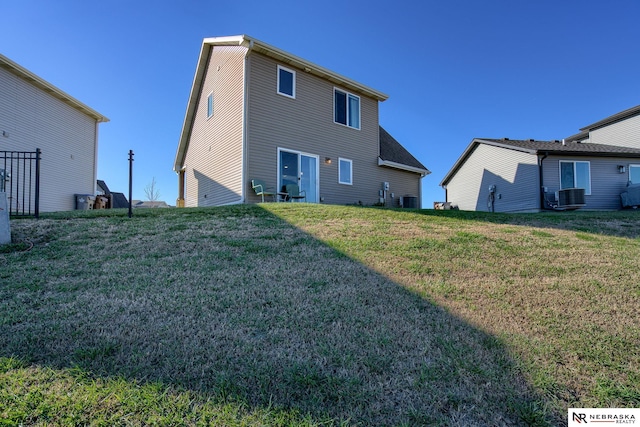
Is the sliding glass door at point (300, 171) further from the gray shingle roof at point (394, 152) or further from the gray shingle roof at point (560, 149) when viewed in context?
the gray shingle roof at point (560, 149)

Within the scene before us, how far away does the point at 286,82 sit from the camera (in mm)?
10672

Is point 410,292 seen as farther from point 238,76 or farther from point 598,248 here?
point 238,76

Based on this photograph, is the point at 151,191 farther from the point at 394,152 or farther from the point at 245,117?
the point at 245,117

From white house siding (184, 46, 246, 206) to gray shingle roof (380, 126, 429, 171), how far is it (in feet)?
19.4

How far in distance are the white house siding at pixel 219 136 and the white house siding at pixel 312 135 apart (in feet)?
1.56

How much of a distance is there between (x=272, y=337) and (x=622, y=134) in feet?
76.8

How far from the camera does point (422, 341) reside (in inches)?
97.3

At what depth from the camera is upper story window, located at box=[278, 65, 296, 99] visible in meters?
10.5

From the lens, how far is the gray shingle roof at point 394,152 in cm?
1373

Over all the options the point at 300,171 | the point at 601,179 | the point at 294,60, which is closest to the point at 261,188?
the point at 300,171

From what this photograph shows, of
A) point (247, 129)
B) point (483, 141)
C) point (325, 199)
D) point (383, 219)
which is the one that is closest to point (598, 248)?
point (383, 219)

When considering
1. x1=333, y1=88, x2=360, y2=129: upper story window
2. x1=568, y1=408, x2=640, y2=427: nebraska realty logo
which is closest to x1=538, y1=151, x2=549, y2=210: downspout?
x1=333, y1=88, x2=360, y2=129: upper story window

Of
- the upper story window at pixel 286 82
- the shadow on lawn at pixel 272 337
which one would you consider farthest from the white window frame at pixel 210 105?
the shadow on lawn at pixel 272 337

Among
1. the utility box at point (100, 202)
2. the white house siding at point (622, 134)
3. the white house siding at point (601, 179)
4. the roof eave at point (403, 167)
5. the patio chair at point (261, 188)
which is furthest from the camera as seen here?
the white house siding at point (622, 134)
